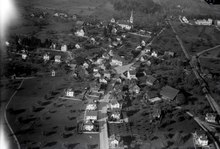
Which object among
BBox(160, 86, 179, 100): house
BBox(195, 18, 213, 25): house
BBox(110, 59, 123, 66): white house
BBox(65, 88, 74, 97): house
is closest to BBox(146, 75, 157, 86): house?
BBox(160, 86, 179, 100): house

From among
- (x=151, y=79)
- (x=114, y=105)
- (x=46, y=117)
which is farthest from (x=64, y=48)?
(x=46, y=117)

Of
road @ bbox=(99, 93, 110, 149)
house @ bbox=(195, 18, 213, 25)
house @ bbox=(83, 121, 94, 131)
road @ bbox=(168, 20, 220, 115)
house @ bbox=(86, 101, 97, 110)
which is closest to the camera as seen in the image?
road @ bbox=(99, 93, 110, 149)

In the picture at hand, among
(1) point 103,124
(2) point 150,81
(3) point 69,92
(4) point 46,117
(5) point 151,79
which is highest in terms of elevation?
(3) point 69,92

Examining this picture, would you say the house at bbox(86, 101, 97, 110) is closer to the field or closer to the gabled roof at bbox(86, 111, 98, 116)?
the field

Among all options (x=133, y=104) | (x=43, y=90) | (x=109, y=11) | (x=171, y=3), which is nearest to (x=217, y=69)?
(x=133, y=104)

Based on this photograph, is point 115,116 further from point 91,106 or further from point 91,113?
point 91,106

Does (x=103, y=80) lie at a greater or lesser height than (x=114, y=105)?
greater

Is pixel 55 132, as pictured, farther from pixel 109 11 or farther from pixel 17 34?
pixel 109 11
